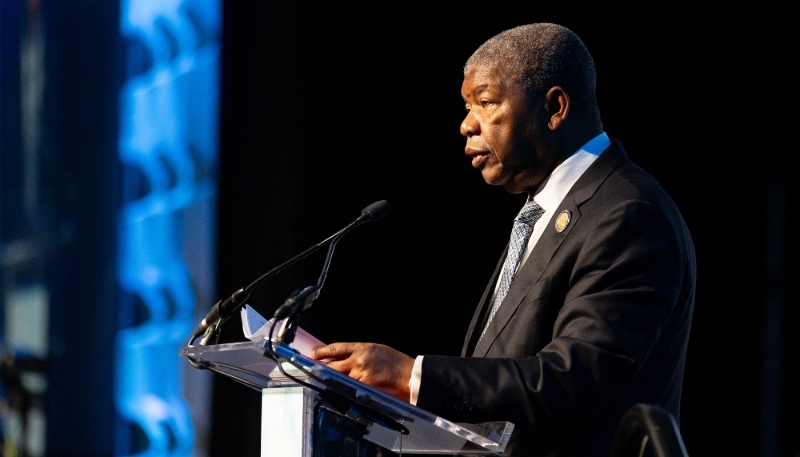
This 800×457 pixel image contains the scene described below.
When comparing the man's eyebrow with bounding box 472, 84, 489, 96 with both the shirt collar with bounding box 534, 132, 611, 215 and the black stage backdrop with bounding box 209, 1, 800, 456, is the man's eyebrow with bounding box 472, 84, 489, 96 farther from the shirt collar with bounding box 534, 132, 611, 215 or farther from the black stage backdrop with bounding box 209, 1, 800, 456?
the black stage backdrop with bounding box 209, 1, 800, 456

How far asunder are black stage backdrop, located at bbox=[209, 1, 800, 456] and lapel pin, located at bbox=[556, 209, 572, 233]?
7.96 ft

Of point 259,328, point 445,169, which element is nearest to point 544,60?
point 259,328

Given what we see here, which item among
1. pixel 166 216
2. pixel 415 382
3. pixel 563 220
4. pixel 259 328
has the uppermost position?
pixel 563 220

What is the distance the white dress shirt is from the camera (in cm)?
235

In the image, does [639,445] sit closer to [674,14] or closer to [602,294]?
[602,294]

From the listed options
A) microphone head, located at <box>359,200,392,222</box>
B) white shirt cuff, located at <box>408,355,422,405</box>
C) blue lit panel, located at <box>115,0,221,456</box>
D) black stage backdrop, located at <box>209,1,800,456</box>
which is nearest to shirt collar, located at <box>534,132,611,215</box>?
microphone head, located at <box>359,200,392,222</box>

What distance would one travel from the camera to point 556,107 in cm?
242

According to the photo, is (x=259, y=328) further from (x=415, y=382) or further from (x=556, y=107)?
(x=556, y=107)

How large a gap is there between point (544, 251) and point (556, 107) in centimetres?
42

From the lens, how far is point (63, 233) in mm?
4699

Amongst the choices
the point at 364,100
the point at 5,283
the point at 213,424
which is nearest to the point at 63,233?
the point at 5,283

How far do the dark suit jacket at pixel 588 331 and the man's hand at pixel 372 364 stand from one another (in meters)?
0.04

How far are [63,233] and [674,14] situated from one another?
3.12 meters

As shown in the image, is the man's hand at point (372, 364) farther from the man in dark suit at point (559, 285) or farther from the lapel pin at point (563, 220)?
the lapel pin at point (563, 220)
